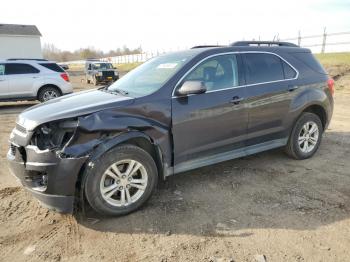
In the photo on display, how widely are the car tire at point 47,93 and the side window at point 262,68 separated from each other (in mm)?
9718

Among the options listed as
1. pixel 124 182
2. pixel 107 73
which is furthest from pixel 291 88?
pixel 107 73

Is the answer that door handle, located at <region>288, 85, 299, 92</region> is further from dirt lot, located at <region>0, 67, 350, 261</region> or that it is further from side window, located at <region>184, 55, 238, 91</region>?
dirt lot, located at <region>0, 67, 350, 261</region>

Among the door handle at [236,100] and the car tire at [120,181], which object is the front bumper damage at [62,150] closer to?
the car tire at [120,181]

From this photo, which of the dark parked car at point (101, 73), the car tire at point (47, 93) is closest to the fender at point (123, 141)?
the car tire at point (47, 93)

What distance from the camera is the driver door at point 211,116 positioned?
410 centimetres

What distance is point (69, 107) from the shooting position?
3787 millimetres

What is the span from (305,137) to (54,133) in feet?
13.1

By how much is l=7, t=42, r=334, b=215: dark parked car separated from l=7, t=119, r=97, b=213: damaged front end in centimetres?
1

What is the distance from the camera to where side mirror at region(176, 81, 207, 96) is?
4.00 m

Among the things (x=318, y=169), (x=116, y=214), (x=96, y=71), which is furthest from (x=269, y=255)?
(x=96, y=71)

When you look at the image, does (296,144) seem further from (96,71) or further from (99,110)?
(96,71)

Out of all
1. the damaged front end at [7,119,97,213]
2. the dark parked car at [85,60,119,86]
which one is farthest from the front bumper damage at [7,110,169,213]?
the dark parked car at [85,60,119,86]

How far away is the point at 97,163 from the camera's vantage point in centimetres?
348

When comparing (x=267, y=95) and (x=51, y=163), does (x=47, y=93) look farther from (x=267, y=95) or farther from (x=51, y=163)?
(x=51, y=163)
